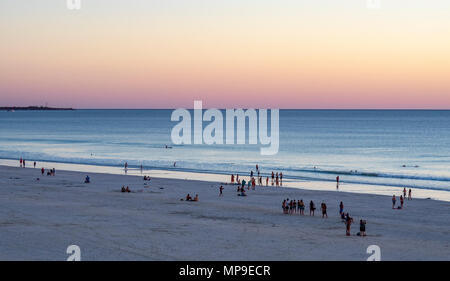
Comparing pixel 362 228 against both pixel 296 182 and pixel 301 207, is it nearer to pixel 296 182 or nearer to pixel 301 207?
pixel 301 207

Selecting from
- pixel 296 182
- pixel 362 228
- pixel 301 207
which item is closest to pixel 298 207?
pixel 301 207

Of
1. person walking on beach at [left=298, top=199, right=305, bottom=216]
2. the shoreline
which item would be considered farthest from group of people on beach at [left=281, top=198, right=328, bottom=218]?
the shoreline

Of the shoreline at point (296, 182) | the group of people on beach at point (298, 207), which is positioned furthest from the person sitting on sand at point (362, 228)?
the shoreline at point (296, 182)

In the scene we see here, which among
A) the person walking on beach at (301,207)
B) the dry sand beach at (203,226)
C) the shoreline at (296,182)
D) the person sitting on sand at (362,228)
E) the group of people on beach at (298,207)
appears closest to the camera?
the dry sand beach at (203,226)

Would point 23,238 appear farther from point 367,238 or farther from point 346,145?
point 346,145

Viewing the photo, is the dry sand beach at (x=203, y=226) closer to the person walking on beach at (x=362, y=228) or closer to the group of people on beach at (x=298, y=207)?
the person walking on beach at (x=362, y=228)

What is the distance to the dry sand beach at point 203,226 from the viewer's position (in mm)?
21844

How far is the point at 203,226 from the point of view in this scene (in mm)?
27469

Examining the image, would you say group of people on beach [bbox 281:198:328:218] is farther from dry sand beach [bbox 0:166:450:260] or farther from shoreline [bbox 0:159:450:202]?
shoreline [bbox 0:159:450:202]

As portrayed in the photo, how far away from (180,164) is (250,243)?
49.1 m

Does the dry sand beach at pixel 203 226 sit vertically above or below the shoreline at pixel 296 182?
below
